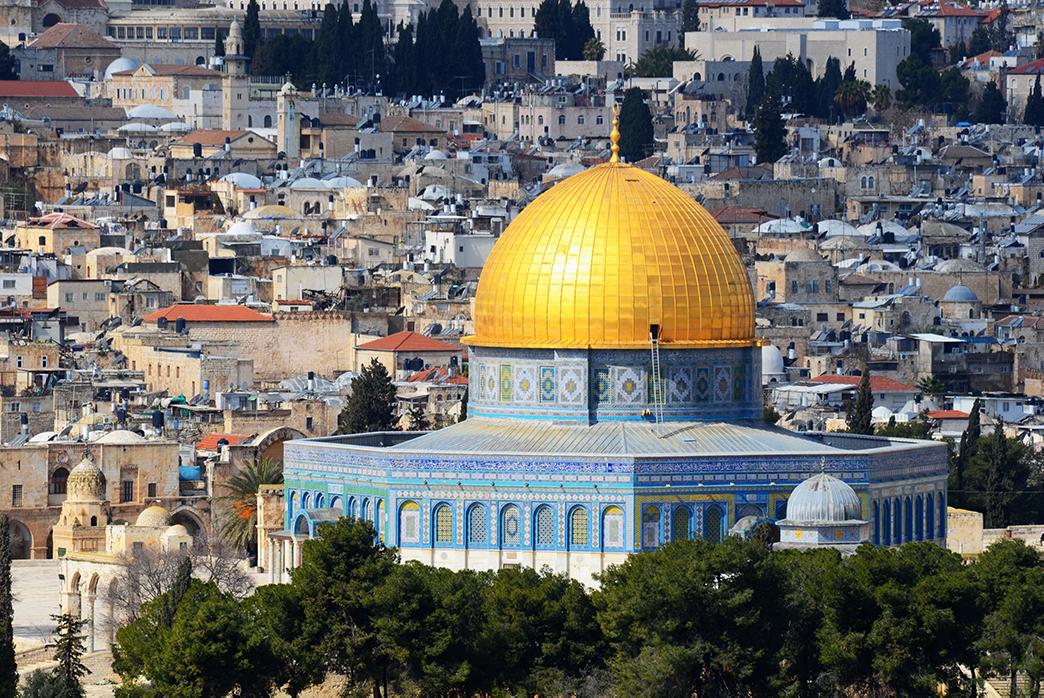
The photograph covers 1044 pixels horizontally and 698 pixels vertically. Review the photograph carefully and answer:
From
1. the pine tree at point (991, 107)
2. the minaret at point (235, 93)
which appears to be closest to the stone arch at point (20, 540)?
the minaret at point (235, 93)

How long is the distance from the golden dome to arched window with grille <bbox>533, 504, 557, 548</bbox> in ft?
7.90

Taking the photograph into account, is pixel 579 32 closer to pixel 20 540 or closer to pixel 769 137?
pixel 769 137

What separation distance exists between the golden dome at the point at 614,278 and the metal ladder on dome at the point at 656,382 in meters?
0.11

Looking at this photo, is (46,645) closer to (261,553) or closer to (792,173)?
(261,553)

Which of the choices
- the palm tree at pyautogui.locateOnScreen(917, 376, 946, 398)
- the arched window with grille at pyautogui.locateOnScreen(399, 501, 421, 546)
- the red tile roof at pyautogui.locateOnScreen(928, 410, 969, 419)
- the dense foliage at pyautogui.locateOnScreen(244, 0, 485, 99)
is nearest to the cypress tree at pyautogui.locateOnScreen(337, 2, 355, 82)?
the dense foliage at pyautogui.locateOnScreen(244, 0, 485, 99)

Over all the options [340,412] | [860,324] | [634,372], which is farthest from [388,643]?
[860,324]

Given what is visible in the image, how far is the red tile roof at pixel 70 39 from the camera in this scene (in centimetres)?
14962

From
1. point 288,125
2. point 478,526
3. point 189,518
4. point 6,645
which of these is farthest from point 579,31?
point 6,645

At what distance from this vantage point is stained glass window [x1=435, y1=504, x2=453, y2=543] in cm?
5484

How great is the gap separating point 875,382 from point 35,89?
60.3 metres

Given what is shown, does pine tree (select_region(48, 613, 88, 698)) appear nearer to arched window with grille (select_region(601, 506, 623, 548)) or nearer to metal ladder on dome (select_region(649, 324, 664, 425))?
arched window with grille (select_region(601, 506, 623, 548))

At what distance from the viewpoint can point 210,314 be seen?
303ft

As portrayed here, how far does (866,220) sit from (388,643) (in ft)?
242

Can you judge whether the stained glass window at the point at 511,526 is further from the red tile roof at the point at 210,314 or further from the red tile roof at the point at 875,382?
the red tile roof at the point at 210,314
